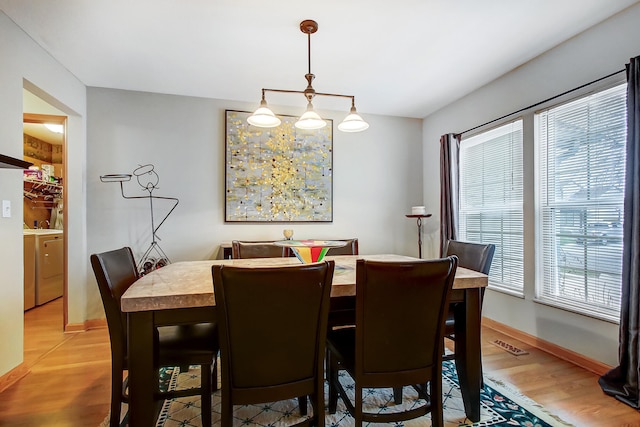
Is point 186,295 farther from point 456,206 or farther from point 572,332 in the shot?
point 456,206

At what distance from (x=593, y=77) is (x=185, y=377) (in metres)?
3.53

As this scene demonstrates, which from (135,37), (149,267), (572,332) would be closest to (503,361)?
(572,332)

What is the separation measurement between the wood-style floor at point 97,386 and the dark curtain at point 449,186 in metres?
1.15

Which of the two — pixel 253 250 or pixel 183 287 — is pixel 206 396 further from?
pixel 253 250

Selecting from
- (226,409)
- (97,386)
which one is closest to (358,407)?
(226,409)

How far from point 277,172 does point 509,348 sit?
9.14 feet

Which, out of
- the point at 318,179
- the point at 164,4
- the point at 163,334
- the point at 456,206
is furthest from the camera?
the point at 318,179

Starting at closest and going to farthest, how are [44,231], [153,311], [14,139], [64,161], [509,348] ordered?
[153,311] < [14,139] < [509,348] < [64,161] < [44,231]

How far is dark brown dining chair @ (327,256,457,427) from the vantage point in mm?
1230

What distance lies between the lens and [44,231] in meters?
4.17

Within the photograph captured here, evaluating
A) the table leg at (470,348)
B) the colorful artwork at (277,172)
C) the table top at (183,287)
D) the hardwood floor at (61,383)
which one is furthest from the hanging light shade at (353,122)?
the hardwood floor at (61,383)

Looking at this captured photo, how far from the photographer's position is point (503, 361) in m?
2.37

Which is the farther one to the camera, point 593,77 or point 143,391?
point 593,77

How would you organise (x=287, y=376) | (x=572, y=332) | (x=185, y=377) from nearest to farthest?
(x=287, y=376) → (x=185, y=377) → (x=572, y=332)
